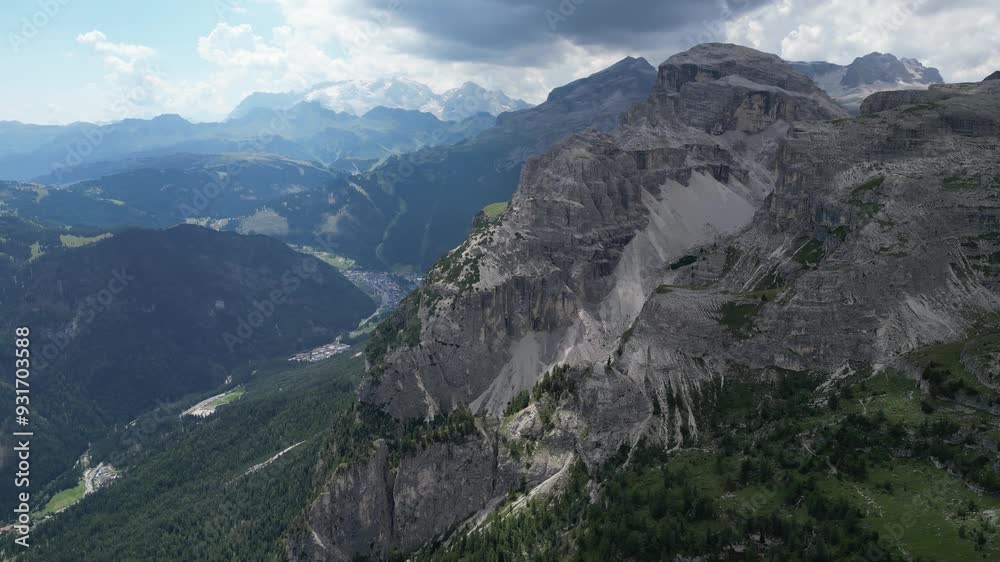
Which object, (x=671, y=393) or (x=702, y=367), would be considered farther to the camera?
(x=702, y=367)

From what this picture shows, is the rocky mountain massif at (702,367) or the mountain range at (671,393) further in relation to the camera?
the rocky mountain massif at (702,367)

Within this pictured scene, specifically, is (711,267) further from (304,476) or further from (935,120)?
(304,476)

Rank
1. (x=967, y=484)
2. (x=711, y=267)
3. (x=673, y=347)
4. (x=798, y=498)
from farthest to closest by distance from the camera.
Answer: (x=711, y=267)
(x=673, y=347)
(x=798, y=498)
(x=967, y=484)

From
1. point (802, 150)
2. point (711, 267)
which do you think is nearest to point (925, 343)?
point (711, 267)

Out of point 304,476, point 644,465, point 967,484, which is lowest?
point 304,476

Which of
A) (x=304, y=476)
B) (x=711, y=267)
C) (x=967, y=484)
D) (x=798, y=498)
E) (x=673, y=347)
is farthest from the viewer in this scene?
(x=304, y=476)

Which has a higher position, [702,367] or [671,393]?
[702,367]

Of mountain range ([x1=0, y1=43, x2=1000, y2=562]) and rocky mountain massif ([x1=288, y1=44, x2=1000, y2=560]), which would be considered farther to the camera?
rocky mountain massif ([x1=288, y1=44, x2=1000, y2=560])

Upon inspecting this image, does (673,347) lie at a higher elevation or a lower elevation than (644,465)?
higher
